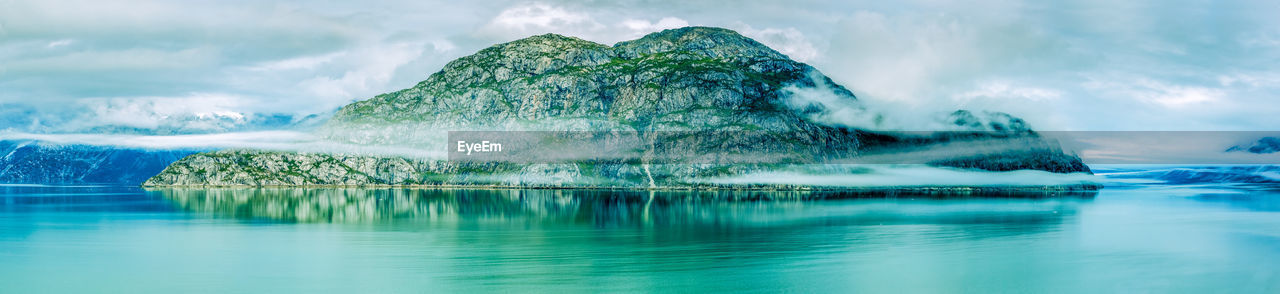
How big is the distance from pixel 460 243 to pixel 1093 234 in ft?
278

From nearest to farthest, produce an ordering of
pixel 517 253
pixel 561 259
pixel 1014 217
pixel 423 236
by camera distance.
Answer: pixel 561 259, pixel 517 253, pixel 423 236, pixel 1014 217

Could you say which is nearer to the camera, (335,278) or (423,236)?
(335,278)

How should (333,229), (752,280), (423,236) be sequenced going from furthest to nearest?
(333,229) → (423,236) → (752,280)

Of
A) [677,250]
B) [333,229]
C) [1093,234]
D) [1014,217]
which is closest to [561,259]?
[677,250]

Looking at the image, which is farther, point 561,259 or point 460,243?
point 460,243

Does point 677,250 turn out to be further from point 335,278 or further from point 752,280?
point 335,278

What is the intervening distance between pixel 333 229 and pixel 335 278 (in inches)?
1877

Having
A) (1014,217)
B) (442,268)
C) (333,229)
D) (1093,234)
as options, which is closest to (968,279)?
(442,268)

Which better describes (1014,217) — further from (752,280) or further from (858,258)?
(752,280)

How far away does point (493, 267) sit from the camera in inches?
2527

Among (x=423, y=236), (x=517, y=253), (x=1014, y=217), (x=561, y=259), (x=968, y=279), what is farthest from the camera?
(x=1014, y=217)

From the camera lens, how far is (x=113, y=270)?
2569 inches

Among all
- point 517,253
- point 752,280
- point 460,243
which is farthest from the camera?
point 460,243

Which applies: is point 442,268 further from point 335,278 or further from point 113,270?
point 113,270
